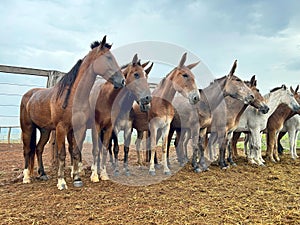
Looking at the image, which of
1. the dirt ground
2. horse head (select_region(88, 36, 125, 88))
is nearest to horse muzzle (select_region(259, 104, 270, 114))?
the dirt ground

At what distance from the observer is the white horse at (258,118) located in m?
7.87

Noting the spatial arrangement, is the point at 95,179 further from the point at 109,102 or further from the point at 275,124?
the point at 275,124

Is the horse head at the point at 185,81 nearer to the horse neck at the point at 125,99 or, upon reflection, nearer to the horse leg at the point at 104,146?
the horse neck at the point at 125,99

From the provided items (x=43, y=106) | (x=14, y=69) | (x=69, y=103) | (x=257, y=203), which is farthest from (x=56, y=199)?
(x=14, y=69)

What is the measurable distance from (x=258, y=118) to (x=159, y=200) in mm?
5034

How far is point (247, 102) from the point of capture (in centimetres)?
699

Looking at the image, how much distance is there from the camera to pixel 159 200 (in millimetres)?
4043

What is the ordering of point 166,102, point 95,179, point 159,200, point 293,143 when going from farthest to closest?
point 293,143, point 166,102, point 95,179, point 159,200

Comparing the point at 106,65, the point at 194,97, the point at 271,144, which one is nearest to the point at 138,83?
the point at 106,65

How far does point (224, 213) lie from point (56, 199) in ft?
7.54

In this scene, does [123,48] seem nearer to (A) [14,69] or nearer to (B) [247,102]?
(A) [14,69]

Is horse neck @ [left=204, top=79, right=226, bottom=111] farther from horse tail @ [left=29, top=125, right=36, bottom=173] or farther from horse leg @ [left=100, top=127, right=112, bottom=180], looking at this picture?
horse tail @ [left=29, top=125, right=36, bottom=173]

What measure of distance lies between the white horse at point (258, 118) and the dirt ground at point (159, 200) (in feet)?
5.45

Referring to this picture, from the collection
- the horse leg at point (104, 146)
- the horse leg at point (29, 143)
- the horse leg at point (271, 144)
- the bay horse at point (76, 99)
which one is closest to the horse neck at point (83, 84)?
the bay horse at point (76, 99)
